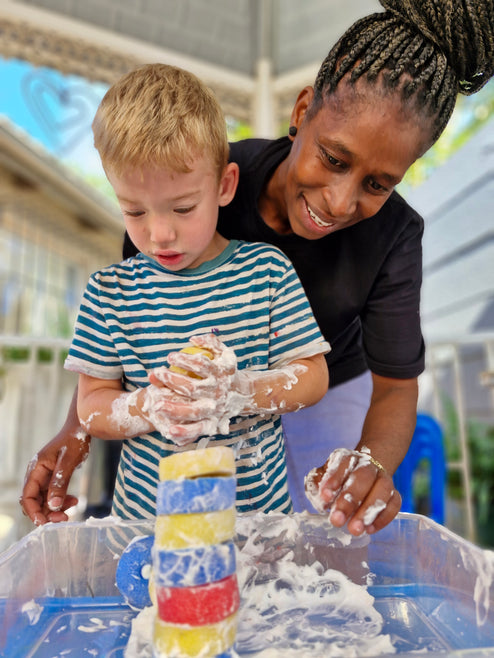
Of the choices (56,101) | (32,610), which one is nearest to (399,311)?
(32,610)

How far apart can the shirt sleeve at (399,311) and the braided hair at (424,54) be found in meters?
0.31

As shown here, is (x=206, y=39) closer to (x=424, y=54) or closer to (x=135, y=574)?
(x=424, y=54)

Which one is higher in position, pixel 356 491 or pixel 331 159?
pixel 331 159

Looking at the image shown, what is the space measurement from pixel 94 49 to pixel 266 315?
10.7 ft

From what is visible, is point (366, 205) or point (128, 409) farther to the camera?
point (366, 205)

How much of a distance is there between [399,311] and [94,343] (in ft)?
2.35

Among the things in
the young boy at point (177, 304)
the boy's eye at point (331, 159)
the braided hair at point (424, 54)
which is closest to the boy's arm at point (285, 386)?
the young boy at point (177, 304)

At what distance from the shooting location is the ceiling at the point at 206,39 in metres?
3.59

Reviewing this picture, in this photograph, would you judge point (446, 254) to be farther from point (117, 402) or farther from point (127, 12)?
point (117, 402)

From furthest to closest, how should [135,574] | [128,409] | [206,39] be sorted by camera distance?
[206,39]
[128,409]
[135,574]

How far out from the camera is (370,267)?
53.9 inches

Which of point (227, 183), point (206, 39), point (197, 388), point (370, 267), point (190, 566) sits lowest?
point (190, 566)

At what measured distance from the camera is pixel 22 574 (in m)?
0.84

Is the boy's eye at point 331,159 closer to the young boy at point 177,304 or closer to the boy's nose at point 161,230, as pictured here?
the young boy at point 177,304
